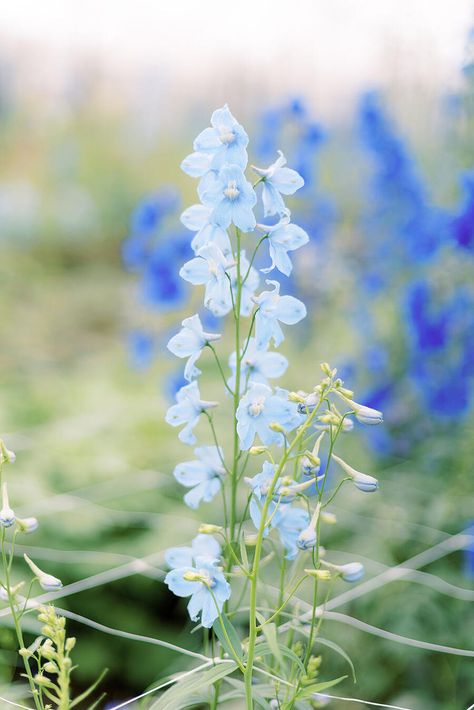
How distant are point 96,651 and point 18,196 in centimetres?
478

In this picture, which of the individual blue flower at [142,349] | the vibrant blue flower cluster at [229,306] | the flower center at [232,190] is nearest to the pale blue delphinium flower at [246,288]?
the vibrant blue flower cluster at [229,306]

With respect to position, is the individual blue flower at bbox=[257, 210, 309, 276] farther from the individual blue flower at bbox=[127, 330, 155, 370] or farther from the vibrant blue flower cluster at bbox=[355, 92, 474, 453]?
the individual blue flower at bbox=[127, 330, 155, 370]

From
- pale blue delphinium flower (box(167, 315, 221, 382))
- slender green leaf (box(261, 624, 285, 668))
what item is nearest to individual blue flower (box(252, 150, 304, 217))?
pale blue delphinium flower (box(167, 315, 221, 382))

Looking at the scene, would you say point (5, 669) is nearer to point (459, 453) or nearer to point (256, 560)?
point (256, 560)

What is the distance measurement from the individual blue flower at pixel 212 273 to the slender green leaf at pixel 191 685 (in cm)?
32

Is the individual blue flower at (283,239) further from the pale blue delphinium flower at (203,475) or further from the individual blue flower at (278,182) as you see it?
the pale blue delphinium flower at (203,475)

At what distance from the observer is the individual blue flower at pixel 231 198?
70cm

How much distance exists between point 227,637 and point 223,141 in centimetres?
42

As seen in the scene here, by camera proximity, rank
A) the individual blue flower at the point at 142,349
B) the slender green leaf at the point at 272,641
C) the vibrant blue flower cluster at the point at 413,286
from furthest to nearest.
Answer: the individual blue flower at the point at 142,349 → the vibrant blue flower cluster at the point at 413,286 → the slender green leaf at the point at 272,641

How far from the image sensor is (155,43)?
5832 millimetres

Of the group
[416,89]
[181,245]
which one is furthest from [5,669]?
[416,89]

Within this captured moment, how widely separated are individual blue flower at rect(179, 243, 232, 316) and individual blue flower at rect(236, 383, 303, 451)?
9cm

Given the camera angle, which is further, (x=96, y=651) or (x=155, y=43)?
(x=155, y=43)

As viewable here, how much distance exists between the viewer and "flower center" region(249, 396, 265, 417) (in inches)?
28.1
